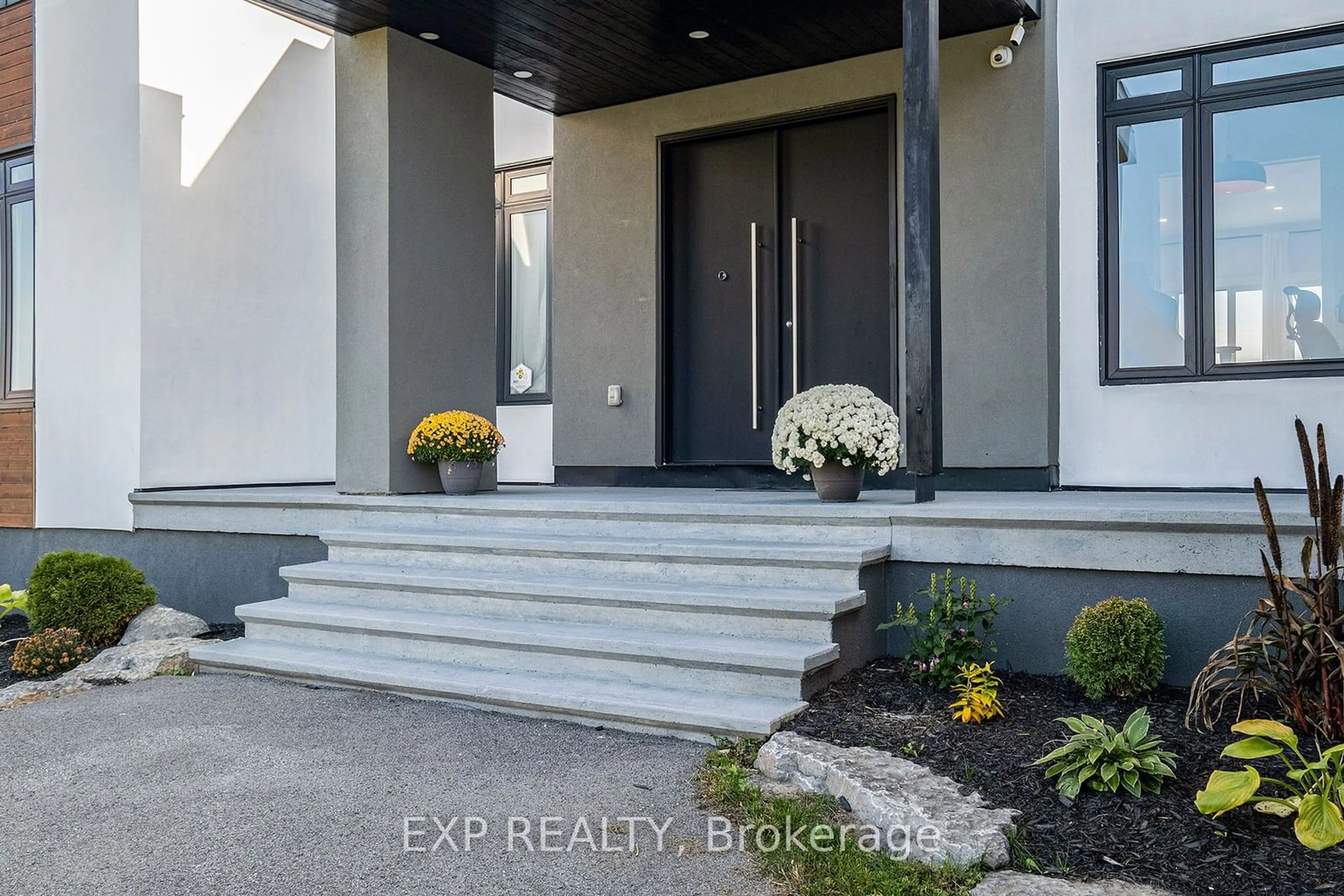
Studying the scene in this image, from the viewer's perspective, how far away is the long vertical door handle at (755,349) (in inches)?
274

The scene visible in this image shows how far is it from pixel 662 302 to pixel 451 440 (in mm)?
1923

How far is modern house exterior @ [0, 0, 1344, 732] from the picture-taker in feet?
14.9

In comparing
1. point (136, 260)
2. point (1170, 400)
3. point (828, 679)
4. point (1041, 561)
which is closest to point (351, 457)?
point (136, 260)

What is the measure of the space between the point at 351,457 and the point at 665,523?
2.20m

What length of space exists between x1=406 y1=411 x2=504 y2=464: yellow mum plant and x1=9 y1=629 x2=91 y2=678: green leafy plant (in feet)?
6.38

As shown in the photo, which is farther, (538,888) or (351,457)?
(351,457)

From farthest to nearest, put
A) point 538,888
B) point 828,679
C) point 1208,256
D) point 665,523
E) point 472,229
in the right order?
point 472,229 → point 1208,256 → point 665,523 → point 828,679 → point 538,888

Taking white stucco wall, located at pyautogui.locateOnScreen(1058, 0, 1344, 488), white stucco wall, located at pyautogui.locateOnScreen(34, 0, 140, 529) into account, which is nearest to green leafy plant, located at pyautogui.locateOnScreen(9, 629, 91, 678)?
white stucco wall, located at pyautogui.locateOnScreen(34, 0, 140, 529)

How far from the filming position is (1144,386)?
18.9ft

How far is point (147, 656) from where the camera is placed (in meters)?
5.14

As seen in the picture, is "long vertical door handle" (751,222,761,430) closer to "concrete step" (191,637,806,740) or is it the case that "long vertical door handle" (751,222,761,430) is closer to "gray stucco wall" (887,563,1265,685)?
"gray stucco wall" (887,563,1265,685)

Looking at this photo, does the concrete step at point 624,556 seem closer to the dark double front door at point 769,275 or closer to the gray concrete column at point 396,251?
the gray concrete column at point 396,251

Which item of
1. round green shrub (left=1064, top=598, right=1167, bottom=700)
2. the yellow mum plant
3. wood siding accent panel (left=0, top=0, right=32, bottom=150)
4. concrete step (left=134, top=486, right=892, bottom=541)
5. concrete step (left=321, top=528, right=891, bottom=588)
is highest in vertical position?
wood siding accent panel (left=0, top=0, right=32, bottom=150)

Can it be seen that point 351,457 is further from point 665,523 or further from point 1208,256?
point 1208,256
